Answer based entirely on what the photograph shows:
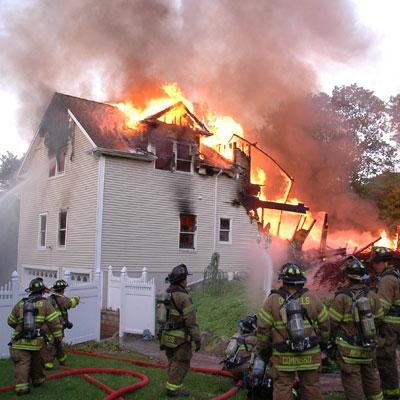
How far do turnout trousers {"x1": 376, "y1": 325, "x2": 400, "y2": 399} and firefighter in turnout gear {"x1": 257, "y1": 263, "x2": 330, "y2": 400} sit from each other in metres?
1.40

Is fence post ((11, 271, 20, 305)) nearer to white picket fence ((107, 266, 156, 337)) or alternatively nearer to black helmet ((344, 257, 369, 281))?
white picket fence ((107, 266, 156, 337))

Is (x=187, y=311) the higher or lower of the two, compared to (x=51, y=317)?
higher

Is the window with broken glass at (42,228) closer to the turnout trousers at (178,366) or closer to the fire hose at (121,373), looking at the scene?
the fire hose at (121,373)

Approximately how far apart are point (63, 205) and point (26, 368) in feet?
39.1

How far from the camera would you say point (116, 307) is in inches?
511

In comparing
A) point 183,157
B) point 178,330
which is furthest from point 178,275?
point 183,157

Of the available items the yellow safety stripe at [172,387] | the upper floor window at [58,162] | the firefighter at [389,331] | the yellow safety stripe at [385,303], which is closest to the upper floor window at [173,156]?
the upper floor window at [58,162]

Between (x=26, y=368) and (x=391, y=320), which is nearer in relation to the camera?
(x=391, y=320)

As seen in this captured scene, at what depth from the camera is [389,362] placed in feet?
20.8

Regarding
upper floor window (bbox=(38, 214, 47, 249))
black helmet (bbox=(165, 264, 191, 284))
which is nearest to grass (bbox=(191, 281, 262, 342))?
black helmet (bbox=(165, 264, 191, 284))

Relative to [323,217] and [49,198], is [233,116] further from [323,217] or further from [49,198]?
[49,198]

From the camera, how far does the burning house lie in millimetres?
16328

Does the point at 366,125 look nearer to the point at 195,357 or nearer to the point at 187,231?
the point at 187,231

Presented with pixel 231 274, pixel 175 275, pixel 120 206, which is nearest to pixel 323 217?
pixel 231 274
